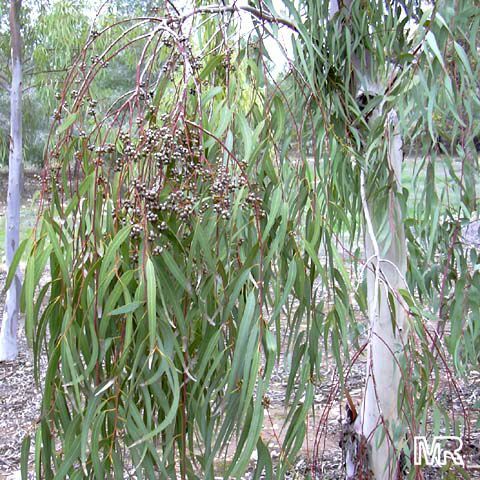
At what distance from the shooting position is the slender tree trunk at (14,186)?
388 cm

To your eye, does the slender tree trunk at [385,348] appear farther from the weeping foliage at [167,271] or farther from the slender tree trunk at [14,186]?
the slender tree trunk at [14,186]

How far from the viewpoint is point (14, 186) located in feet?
12.9

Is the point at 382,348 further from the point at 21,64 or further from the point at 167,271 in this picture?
the point at 21,64

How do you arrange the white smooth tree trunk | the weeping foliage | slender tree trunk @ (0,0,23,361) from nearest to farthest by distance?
the weeping foliage < the white smooth tree trunk < slender tree trunk @ (0,0,23,361)

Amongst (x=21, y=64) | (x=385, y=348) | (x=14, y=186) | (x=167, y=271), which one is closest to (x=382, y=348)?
(x=385, y=348)

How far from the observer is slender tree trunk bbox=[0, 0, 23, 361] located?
388 centimetres

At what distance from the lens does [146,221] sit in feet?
2.92

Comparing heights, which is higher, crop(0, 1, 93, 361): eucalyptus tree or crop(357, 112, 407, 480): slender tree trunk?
crop(0, 1, 93, 361): eucalyptus tree

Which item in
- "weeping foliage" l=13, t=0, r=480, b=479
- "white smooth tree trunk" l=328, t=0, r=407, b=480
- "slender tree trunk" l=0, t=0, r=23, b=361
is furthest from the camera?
"slender tree trunk" l=0, t=0, r=23, b=361

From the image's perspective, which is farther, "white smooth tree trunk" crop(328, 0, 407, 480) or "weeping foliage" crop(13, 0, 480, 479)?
"white smooth tree trunk" crop(328, 0, 407, 480)

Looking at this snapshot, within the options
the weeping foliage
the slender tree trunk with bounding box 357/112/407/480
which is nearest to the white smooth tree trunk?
the slender tree trunk with bounding box 357/112/407/480

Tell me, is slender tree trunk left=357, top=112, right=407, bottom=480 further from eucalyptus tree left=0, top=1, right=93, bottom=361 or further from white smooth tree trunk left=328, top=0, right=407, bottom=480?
eucalyptus tree left=0, top=1, right=93, bottom=361

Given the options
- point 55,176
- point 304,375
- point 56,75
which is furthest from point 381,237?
point 56,75

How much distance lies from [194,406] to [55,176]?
1.30 ft
